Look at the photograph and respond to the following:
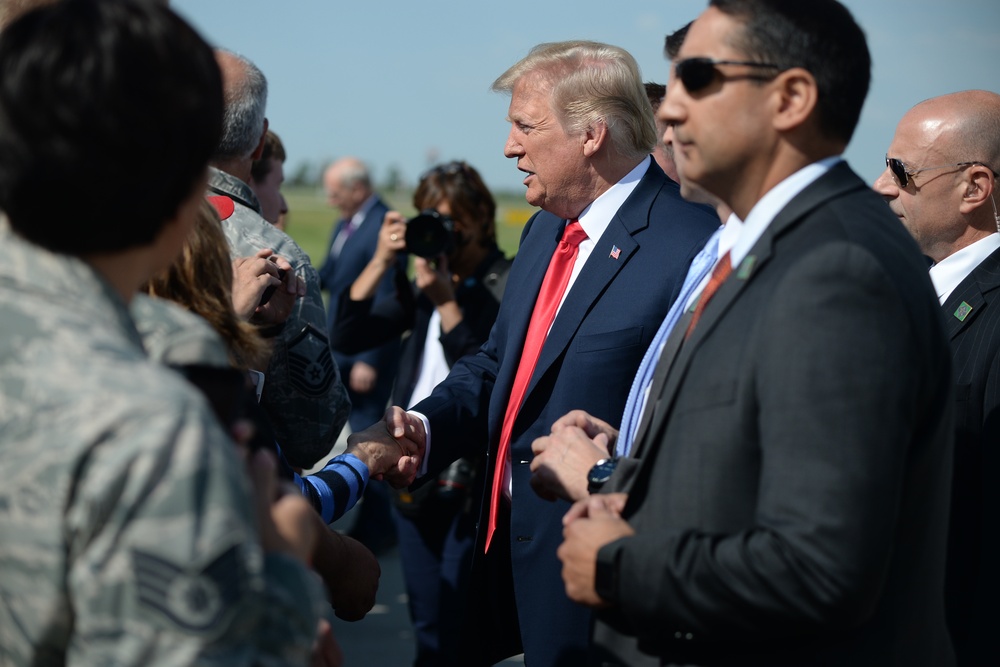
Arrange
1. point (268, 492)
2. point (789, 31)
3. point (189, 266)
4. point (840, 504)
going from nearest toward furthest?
1. point (268, 492)
2. point (840, 504)
3. point (789, 31)
4. point (189, 266)

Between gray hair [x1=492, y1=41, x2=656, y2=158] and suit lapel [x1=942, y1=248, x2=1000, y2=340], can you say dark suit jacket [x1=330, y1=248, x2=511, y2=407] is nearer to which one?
gray hair [x1=492, y1=41, x2=656, y2=158]

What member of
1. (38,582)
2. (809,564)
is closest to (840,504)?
(809,564)

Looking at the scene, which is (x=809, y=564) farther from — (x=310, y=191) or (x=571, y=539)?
(x=310, y=191)

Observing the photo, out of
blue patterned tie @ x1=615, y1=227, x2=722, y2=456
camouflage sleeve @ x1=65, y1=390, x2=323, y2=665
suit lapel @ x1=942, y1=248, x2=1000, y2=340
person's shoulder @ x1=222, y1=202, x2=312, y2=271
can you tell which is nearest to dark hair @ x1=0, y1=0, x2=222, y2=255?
camouflage sleeve @ x1=65, y1=390, x2=323, y2=665

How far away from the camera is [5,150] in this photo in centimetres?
113

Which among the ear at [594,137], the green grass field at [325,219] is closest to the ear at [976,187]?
the ear at [594,137]

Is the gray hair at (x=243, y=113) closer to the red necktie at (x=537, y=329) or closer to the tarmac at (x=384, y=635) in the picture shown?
the red necktie at (x=537, y=329)

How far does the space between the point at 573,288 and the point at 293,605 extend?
1846mm

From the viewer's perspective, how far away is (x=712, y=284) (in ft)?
6.28

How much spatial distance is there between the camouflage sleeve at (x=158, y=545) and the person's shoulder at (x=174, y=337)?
178 mm

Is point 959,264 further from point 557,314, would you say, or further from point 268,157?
point 268,157


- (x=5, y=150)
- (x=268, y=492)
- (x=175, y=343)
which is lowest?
(x=268, y=492)

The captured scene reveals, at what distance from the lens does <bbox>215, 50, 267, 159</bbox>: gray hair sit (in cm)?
283

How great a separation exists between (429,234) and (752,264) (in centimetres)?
334
